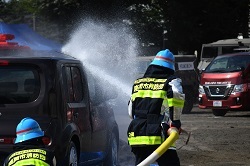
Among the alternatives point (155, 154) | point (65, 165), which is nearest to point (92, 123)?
point (65, 165)

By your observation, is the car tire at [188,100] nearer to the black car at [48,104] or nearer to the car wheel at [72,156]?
the black car at [48,104]

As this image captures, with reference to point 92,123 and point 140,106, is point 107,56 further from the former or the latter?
point 140,106

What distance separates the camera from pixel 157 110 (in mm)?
8500

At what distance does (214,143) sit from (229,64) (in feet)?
24.1

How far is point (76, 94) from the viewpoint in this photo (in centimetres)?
1025

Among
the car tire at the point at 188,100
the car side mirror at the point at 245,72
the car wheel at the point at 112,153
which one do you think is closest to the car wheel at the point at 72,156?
the car wheel at the point at 112,153

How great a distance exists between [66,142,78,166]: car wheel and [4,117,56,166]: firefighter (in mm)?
2411

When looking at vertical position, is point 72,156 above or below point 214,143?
above

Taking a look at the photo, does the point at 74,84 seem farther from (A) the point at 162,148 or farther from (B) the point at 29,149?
(B) the point at 29,149

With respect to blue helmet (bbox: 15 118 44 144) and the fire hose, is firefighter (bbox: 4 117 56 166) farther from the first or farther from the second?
the fire hose

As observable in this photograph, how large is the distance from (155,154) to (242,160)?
18.7ft

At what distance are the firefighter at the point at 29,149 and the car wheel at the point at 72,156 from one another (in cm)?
241

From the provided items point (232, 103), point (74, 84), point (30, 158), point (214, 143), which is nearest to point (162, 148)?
point (30, 158)

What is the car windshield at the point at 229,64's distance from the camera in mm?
22500
